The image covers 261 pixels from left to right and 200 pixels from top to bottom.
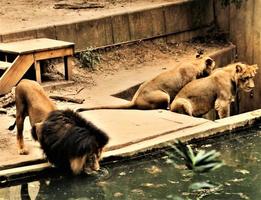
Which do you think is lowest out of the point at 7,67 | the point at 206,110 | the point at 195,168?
the point at 206,110

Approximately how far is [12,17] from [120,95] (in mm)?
3636

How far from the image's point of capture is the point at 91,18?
43.0 ft

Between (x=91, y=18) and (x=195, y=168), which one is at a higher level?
(x=195, y=168)

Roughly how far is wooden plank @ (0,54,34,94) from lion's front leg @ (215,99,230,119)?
2.89 meters

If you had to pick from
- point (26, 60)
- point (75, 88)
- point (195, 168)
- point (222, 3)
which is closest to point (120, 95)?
point (75, 88)

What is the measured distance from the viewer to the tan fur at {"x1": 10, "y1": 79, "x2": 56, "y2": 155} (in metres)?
8.34

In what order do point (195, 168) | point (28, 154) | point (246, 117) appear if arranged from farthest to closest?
1. point (246, 117)
2. point (28, 154)
3. point (195, 168)

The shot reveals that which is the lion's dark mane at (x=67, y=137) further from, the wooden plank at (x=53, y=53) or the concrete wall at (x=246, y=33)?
the concrete wall at (x=246, y=33)

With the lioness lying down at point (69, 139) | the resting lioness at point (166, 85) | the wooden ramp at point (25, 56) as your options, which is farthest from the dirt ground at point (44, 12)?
the lioness lying down at point (69, 139)

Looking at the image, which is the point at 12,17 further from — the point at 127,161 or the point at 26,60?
the point at 127,161

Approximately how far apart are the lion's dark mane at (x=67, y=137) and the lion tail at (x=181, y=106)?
107 inches

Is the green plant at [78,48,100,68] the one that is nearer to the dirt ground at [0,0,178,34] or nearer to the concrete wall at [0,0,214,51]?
the concrete wall at [0,0,214,51]

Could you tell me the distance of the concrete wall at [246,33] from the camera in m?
13.5

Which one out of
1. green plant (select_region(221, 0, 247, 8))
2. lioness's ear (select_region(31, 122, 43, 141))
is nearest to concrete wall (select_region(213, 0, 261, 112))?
green plant (select_region(221, 0, 247, 8))
